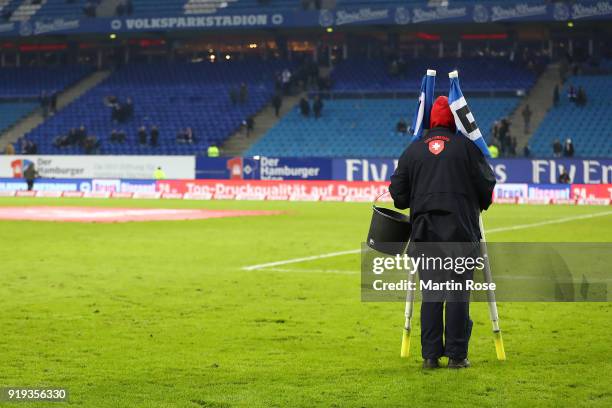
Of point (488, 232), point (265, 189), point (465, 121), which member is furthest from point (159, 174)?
point (465, 121)

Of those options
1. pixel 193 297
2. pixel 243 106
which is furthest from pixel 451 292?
pixel 243 106

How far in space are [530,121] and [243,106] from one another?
1566cm

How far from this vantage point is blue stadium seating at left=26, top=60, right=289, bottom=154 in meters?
58.5

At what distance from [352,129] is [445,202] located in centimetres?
4803

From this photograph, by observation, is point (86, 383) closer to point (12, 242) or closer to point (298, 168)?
point (12, 242)

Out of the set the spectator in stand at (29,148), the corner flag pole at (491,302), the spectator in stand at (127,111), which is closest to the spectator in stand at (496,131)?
the spectator in stand at (127,111)

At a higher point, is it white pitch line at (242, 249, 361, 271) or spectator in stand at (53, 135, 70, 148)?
spectator in stand at (53, 135, 70, 148)

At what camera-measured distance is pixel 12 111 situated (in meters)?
65.8

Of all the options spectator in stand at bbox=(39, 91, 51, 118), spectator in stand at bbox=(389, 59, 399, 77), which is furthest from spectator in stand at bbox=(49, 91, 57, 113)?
spectator in stand at bbox=(389, 59, 399, 77)

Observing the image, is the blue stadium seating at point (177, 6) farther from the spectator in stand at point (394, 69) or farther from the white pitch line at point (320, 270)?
the white pitch line at point (320, 270)

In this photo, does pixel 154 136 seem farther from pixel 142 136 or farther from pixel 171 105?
pixel 171 105

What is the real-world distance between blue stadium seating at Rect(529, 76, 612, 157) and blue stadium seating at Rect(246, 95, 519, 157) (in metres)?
2.48

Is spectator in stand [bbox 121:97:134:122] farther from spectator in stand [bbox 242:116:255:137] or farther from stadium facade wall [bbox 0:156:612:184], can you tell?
spectator in stand [bbox 242:116:255:137]

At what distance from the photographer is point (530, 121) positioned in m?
54.4
